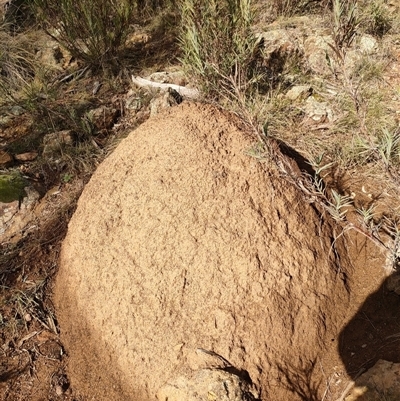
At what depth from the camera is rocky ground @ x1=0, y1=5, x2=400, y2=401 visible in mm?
1825

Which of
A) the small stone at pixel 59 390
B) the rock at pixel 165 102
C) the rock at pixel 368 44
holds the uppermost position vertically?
the rock at pixel 165 102

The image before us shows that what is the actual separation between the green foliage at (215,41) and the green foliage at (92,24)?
125cm

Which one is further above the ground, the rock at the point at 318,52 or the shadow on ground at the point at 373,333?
the rock at the point at 318,52

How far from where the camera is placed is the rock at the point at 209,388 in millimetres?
1482

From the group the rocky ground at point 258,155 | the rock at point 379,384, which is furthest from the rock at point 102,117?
Result: the rock at point 379,384

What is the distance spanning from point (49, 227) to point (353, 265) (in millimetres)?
1832

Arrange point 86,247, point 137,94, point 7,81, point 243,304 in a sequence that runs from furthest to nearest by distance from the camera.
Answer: point 7,81, point 137,94, point 86,247, point 243,304

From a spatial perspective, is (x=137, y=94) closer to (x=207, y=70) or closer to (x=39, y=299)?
(x=207, y=70)

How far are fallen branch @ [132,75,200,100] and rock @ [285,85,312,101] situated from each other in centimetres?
70

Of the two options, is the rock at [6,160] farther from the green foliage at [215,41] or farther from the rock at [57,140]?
the green foliage at [215,41]

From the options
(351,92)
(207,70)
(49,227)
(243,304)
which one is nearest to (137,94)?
(207,70)

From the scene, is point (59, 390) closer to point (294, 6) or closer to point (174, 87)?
point (174, 87)

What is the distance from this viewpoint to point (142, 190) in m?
1.89

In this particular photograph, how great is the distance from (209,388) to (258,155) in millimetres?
978
